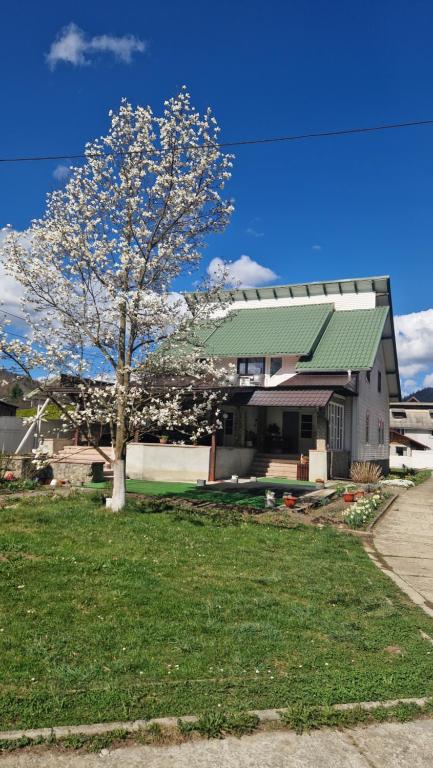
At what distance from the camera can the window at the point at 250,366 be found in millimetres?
27266

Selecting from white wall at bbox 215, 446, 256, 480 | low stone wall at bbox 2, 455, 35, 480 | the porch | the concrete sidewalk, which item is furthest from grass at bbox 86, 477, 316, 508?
the concrete sidewalk

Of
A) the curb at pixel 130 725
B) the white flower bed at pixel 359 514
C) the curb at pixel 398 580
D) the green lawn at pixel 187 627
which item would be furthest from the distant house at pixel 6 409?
the curb at pixel 130 725

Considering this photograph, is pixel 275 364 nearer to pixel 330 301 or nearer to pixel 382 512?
pixel 330 301

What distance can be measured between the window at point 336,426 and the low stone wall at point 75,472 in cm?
1088

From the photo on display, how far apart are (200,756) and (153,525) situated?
738 cm

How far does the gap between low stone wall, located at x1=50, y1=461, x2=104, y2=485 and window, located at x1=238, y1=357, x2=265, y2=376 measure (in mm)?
10938

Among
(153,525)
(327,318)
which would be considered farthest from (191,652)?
(327,318)

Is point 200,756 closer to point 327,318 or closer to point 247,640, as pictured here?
point 247,640

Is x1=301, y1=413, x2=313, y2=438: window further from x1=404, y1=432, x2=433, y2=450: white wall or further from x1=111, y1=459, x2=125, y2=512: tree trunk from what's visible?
x1=404, y1=432, x2=433, y2=450: white wall

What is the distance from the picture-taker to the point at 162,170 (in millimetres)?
12156

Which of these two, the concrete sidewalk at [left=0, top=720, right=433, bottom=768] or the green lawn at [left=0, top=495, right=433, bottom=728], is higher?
the green lawn at [left=0, top=495, right=433, bottom=728]

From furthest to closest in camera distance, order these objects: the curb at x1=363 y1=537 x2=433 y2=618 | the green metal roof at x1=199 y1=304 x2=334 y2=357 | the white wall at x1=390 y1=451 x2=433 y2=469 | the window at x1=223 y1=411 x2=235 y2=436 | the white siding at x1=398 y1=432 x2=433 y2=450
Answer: the white siding at x1=398 y1=432 x2=433 y2=450 → the white wall at x1=390 y1=451 x2=433 y2=469 → the window at x1=223 y1=411 x2=235 y2=436 → the green metal roof at x1=199 y1=304 x2=334 y2=357 → the curb at x1=363 y1=537 x2=433 y2=618

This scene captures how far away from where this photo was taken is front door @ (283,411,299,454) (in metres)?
27.4

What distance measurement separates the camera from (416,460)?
4469 centimetres
